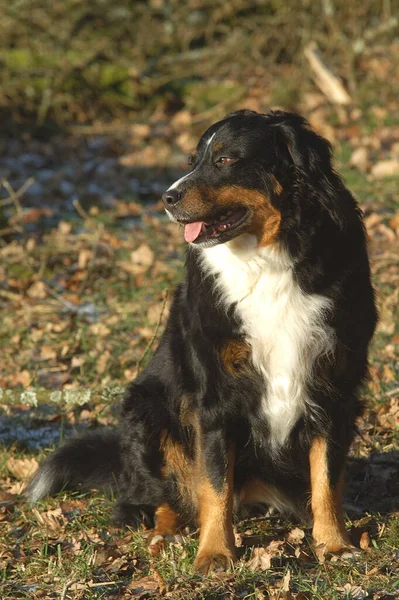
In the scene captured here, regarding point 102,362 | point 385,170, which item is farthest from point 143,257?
point 385,170

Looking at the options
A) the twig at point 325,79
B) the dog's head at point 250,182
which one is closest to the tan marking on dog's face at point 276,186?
the dog's head at point 250,182

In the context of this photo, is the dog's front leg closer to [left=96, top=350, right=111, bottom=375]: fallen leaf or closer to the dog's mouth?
the dog's mouth

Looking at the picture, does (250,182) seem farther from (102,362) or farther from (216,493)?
(102,362)

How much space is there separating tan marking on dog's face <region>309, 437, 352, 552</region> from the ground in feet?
0.35

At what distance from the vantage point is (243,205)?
12.2 ft

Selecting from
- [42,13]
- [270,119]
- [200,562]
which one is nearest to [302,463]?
[200,562]

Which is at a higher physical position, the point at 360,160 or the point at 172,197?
the point at 172,197

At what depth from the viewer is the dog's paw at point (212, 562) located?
3.70 meters

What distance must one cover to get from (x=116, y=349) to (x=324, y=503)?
2.99 meters

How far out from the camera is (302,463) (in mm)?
4074

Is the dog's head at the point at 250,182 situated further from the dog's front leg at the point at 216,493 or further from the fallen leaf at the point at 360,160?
the fallen leaf at the point at 360,160

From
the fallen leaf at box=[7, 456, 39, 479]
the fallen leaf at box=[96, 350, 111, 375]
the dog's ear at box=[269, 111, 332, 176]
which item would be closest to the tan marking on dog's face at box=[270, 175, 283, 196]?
the dog's ear at box=[269, 111, 332, 176]

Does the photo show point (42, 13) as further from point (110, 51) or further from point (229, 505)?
point (229, 505)

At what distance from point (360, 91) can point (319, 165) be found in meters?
8.44
